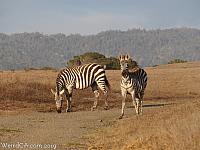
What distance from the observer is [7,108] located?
34.2m

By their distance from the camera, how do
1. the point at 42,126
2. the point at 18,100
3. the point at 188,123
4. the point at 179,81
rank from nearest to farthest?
the point at 188,123, the point at 42,126, the point at 18,100, the point at 179,81

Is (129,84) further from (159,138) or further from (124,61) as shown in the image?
(159,138)

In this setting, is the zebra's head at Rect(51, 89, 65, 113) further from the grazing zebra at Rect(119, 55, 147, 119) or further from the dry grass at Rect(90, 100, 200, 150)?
the dry grass at Rect(90, 100, 200, 150)

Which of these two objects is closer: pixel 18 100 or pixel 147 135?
pixel 147 135

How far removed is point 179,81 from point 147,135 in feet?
149

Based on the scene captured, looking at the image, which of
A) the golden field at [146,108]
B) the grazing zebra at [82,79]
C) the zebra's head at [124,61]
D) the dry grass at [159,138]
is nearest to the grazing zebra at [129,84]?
the zebra's head at [124,61]

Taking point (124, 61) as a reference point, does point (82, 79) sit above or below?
below

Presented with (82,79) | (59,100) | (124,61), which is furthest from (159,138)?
(82,79)

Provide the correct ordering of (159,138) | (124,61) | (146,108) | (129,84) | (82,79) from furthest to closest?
(82,79) < (146,108) < (129,84) < (124,61) < (159,138)

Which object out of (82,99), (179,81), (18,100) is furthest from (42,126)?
(179,81)

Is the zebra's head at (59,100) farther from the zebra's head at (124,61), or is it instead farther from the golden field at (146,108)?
the zebra's head at (124,61)

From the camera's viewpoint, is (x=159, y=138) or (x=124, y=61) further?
(x=124, y=61)

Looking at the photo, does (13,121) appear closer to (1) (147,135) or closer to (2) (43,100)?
(1) (147,135)

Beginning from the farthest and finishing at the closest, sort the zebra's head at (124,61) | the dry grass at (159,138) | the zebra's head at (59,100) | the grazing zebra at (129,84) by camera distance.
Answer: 1. the zebra's head at (59,100)
2. the grazing zebra at (129,84)
3. the zebra's head at (124,61)
4. the dry grass at (159,138)
